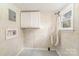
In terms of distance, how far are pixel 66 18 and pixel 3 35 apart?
3.11 feet

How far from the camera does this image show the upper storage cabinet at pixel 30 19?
1507 millimetres

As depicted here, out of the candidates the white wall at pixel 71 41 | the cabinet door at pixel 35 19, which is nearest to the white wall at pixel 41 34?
the cabinet door at pixel 35 19

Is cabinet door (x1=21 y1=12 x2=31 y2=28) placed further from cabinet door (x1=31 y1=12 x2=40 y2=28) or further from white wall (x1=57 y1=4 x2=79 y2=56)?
white wall (x1=57 y1=4 x2=79 y2=56)

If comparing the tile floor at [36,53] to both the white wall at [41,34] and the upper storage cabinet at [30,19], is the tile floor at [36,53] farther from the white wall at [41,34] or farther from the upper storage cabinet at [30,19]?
the upper storage cabinet at [30,19]

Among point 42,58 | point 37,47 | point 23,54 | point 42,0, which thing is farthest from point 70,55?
point 42,0

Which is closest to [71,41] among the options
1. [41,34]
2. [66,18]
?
[66,18]

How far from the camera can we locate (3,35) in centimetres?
142

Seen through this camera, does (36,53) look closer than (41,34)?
Yes

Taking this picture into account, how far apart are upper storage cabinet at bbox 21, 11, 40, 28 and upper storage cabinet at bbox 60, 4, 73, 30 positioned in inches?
14.3

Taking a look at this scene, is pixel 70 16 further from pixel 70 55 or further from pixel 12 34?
pixel 12 34

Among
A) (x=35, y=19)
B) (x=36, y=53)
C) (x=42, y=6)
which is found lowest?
(x=36, y=53)

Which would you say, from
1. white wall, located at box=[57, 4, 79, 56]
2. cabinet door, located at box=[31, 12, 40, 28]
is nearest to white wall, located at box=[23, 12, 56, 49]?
cabinet door, located at box=[31, 12, 40, 28]

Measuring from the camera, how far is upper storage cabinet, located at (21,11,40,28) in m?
1.51

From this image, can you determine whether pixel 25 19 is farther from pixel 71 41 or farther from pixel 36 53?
pixel 71 41
